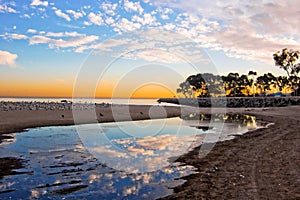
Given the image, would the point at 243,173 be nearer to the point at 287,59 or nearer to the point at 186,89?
the point at 287,59

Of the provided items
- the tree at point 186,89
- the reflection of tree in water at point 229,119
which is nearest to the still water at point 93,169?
the reflection of tree in water at point 229,119

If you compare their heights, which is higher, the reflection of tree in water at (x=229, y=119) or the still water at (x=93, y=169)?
the still water at (x=93, y=169)

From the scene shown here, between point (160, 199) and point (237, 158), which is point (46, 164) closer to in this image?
point (160, 199)

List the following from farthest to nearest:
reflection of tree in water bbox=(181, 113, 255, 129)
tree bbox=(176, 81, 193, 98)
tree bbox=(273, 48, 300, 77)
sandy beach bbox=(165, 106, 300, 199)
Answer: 1. tree bbox=(176, 81, 193, 98)
2. tree bbox=(273, 48, 300, 77)
3. reflection of tree in water bbox=(181, 113, 255, 129)
4. sandy beach bbox=(165, 106, 300, 199)

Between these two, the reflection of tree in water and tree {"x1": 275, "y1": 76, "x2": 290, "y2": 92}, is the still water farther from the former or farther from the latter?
tree {"x1": 275, "y1": 76, "x2": 290, "y2": 92}

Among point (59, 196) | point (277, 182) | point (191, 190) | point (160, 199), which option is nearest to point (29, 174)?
point (59, 196)

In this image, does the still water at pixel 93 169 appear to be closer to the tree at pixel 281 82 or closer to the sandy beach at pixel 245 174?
the sandy beach at pixel 245 174

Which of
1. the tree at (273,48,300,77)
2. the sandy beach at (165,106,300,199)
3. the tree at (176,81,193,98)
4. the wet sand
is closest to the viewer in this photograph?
the sandy beach at (165,106,300,199)

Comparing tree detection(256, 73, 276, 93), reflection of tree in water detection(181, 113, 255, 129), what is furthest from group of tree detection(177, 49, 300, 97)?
reflection of tree in water detection(181, 113, 255, 129)

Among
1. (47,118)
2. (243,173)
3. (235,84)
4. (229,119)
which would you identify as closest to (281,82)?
(235,84)

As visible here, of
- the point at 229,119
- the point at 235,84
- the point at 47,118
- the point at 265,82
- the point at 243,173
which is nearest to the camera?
the point at 243,173

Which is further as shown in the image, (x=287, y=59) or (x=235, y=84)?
(x=235, y=84)

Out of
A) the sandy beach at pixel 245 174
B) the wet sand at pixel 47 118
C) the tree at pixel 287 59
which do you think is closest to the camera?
the sandy beach at pixel 245 174

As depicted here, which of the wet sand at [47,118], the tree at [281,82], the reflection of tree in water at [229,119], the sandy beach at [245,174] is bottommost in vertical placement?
the reflection of tree in water at [229,119]
